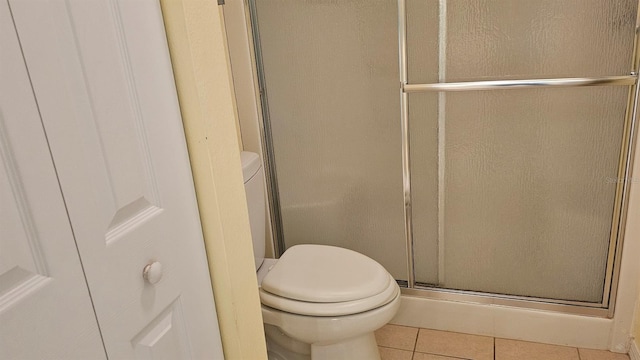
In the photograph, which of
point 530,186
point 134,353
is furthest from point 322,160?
Result: point 134,353

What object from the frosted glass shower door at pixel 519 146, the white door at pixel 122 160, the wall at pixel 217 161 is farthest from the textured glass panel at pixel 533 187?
the white door at pixel 122 160

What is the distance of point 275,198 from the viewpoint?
1.97m

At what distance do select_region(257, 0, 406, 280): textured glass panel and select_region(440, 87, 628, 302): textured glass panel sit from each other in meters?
0.23

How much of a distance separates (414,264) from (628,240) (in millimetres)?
738

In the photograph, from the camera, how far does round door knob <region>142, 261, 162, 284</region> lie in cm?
71

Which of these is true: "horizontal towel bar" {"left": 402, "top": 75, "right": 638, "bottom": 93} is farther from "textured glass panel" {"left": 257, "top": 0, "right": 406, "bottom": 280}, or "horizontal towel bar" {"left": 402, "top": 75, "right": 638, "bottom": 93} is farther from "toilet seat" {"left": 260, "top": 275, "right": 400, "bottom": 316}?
"toilet seat" {"left": 260, "top": 275, "right": 400, "bottom": 316}

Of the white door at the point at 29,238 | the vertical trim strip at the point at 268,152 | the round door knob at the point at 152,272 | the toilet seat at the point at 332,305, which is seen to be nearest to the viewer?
the white door at the point at 29,238

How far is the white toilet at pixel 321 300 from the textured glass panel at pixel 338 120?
281 mm

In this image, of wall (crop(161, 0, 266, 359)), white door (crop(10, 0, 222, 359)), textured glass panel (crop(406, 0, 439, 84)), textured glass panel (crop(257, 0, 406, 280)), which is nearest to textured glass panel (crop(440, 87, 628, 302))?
textured glass panel (crop(406, 0, 439, 84))

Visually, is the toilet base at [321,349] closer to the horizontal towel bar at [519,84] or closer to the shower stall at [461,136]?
the shower stall at [461,136]

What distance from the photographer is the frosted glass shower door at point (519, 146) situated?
1.44 meters

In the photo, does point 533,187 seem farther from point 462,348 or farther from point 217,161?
point 217,161

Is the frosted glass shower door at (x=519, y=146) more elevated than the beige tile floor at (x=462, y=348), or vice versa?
the frosted glass shower door at (x=519, y=146)

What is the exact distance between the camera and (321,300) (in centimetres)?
139
